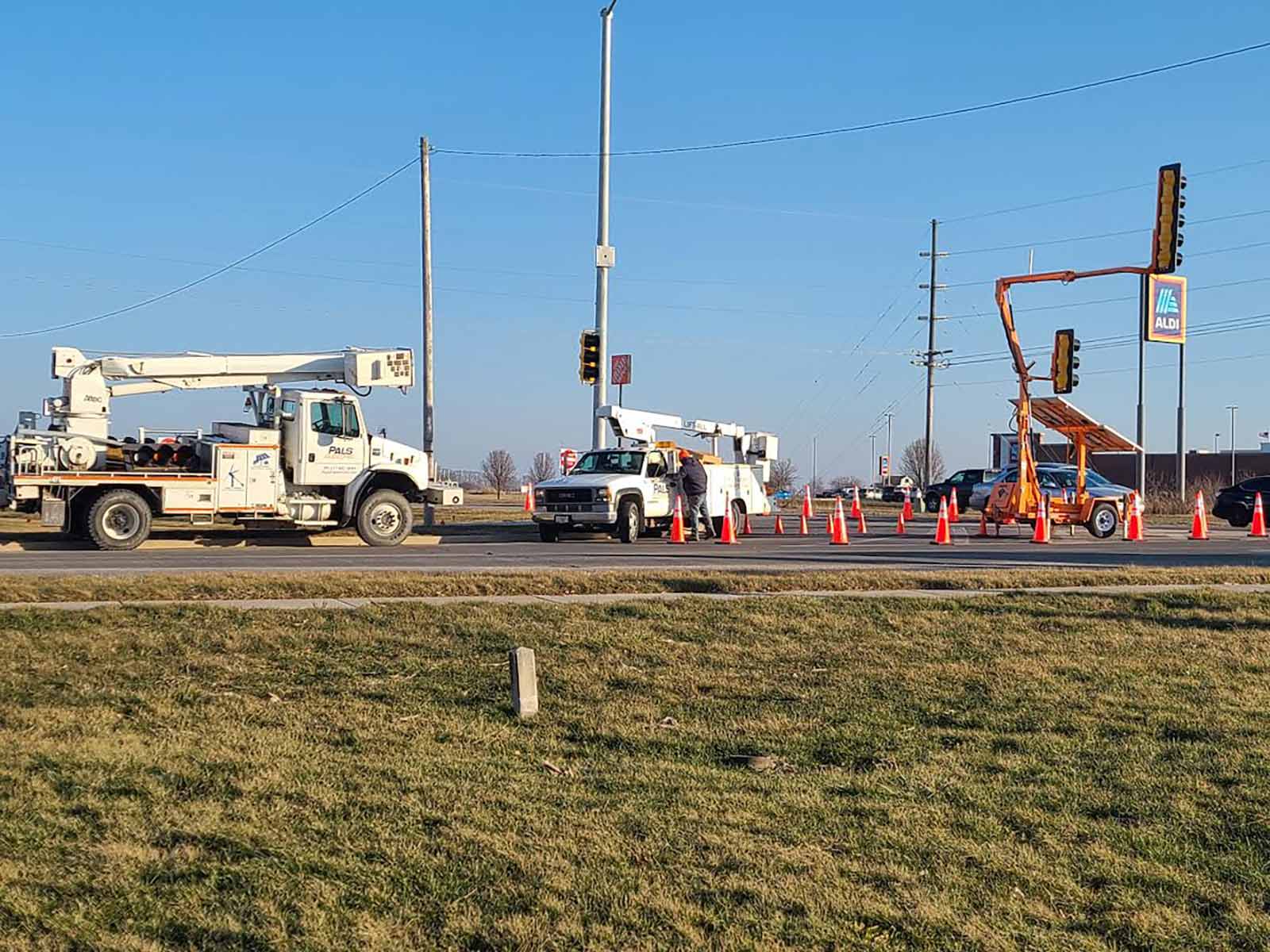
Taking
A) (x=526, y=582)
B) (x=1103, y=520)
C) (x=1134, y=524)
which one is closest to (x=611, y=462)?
(x=1103, y=520)

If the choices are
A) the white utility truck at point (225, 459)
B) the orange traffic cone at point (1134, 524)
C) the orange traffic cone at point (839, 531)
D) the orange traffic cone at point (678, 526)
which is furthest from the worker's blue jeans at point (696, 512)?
the orange traffic cone at point (1134, 524)

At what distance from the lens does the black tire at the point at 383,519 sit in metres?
22.4

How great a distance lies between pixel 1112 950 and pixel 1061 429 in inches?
975

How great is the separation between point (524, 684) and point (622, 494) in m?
16.1

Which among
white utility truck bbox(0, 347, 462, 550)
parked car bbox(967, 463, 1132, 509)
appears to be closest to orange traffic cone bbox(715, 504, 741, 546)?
white utility truck bbox(0, 347, 462, 550)

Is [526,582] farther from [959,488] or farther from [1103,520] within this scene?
[959,488]

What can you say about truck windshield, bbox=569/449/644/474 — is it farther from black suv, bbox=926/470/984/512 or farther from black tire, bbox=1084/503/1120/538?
black suv, bbox=926/470/984/512

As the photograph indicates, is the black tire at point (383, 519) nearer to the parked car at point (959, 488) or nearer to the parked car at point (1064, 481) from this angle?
the parked car at point (1064, 481)

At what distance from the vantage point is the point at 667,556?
19.6 meters

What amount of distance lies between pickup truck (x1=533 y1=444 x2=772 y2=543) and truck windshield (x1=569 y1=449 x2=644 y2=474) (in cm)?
1

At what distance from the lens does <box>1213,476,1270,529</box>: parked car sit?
35.4m

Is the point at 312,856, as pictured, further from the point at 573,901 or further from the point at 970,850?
the point at 970,850

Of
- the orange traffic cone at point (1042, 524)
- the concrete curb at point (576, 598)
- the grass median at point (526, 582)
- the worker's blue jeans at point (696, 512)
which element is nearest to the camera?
the concrete curb at point (576, 598)

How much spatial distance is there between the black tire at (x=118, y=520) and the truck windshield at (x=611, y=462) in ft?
26.3
